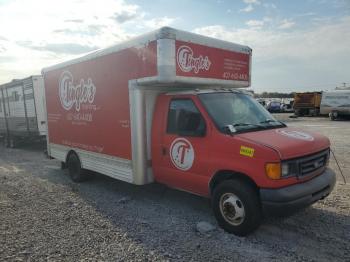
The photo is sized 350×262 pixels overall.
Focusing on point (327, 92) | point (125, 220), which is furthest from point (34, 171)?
point (327, 92)

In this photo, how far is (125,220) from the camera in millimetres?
5496

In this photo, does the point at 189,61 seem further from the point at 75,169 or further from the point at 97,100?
the point at 75,169

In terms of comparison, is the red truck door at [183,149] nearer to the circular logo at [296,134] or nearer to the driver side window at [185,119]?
the driver side window at [185,119]

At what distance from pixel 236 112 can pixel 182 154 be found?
43.3 inches

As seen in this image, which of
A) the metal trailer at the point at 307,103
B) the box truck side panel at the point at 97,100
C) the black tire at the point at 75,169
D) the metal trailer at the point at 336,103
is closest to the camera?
the box truck side panel at the point at 97,100

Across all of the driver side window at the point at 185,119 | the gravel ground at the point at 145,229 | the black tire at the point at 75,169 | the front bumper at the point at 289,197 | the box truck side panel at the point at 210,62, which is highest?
the box truck side panel at the point at 210,62

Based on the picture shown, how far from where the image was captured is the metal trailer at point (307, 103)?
34.9 m

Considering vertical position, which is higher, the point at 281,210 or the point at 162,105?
the point at 162,105

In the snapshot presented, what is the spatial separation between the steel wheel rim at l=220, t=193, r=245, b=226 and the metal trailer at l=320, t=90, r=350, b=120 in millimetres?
27887

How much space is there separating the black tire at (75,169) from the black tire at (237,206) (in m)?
4.16

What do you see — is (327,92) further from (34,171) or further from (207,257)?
(207,257)

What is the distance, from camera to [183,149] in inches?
213

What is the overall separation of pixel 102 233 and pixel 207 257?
5.61 feet

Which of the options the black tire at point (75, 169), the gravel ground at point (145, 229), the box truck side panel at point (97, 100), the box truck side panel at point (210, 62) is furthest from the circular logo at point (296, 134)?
the black tire at point (75, 169)
